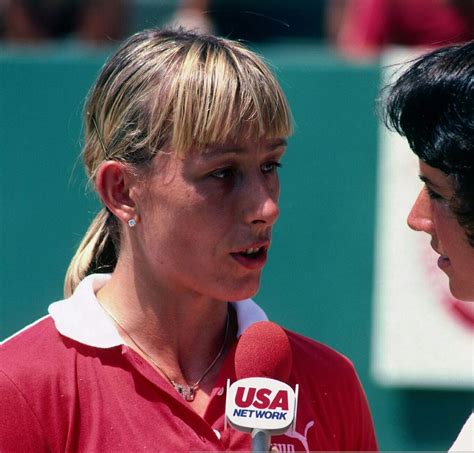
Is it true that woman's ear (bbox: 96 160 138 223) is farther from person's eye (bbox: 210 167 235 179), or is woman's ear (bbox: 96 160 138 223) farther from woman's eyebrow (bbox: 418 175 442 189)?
woman's eyebrow (bbox: 418 175 442 189)

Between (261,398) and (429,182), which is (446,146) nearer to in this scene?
(429,182)

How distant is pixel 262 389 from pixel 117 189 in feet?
2.11

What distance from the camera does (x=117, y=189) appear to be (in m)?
2.38

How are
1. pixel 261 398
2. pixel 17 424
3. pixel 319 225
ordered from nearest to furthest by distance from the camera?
1. pixel 261 398
2. pixel 17 424
3. pixel 319 225

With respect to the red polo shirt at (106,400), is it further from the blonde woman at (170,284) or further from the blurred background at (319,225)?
the blurred background at (319,225)

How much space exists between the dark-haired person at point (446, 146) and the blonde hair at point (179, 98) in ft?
0.93

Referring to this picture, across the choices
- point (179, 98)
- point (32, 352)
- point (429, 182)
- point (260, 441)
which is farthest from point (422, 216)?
point (32, 352)

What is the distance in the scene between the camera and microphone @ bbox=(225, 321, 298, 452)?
184 centimetres

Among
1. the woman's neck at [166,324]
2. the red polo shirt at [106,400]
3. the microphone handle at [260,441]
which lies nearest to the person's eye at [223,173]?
the woman's neck at [166,324]

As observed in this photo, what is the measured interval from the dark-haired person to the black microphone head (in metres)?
0.38

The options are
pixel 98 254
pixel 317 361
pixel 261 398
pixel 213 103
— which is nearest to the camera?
pixel 261 398

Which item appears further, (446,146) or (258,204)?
(258,204)

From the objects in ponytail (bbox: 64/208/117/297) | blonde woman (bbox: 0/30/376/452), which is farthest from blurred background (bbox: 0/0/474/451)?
blonde woman (bbox: 0/30/376/452)

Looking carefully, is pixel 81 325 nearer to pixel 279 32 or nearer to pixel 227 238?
pixel 227 238
